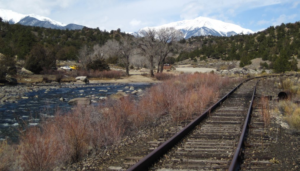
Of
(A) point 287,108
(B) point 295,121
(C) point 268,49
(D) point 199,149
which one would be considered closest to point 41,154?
(D) point 199,149

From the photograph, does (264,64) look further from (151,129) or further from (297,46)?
(151,129)

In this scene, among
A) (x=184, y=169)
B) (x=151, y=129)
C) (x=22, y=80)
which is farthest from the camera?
(x=22, y=80)

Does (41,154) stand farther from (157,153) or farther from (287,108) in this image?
(287,108)

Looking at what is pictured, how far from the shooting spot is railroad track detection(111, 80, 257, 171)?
567 centimetres

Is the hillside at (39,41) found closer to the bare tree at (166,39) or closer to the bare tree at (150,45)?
the bare tree at (150,45)

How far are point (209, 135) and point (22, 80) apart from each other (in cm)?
3651

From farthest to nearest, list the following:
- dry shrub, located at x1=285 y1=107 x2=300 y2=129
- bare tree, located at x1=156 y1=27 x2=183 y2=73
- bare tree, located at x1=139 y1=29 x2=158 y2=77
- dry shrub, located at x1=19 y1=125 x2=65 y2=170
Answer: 1. bare tree, located at x1=139 y1=29 x2=158 y2=77
2. bare tree, located at x1=156 y1=27 x2=183 y2=73
3. dry shrub, located at x1=285 y1=107 x2=300 y2=129
4. dry shrub, located at x1=19 y1=125 x2=65 y2=170

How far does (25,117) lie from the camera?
1545 cm

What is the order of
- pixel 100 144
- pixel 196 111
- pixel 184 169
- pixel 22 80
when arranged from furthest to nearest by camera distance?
pixel 22 80 → pixel 196 111 → pixel 100 144 → pixel 184 169

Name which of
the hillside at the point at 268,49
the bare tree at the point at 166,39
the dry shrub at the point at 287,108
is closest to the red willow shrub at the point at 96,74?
the bare tree at the point at 166,39

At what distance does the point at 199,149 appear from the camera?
22.3 feet

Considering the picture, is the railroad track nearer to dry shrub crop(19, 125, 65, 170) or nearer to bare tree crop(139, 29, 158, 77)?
dry shrub crop(19, 125, 65, 170)

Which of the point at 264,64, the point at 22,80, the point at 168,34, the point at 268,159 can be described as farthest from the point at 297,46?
the point at 268,159

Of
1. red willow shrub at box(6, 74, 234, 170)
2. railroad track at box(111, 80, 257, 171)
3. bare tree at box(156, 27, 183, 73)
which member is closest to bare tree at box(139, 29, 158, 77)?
bare tree at box(156, 27, 183, 73)
